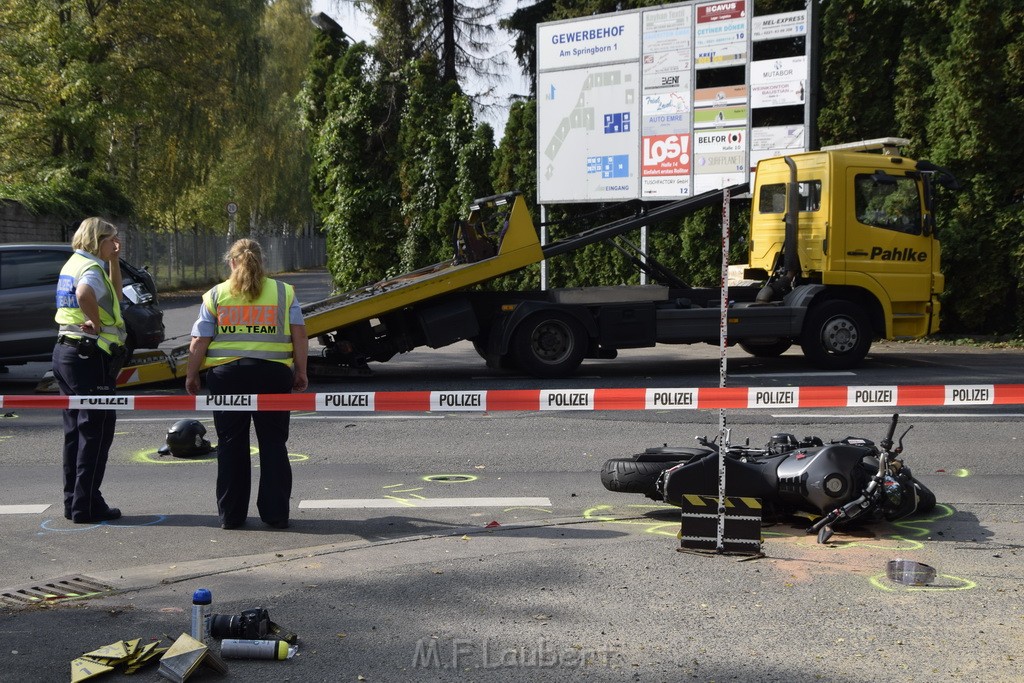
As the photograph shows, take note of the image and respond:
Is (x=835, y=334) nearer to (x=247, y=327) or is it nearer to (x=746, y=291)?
(x=746, y=291)

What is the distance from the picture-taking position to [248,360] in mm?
6477

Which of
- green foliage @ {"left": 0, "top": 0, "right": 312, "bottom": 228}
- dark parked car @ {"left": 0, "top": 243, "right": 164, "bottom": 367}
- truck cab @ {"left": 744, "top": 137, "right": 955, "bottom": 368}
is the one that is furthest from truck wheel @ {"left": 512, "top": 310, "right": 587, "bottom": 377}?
green foliage @ {"left": 0, "top": 0, "right": 312, "bottom": 228}

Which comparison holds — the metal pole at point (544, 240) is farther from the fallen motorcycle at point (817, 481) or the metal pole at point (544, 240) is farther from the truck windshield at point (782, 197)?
the fallen motorcycle at point (817, 481)

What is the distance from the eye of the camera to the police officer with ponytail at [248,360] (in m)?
6.47

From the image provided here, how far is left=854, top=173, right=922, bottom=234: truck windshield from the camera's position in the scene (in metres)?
13.9

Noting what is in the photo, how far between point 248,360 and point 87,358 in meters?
1.13

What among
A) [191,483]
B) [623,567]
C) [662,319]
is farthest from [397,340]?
[623,567]

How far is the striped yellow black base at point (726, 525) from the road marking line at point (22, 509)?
4153mm

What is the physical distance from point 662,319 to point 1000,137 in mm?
7716

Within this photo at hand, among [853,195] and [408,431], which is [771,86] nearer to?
[853,195]

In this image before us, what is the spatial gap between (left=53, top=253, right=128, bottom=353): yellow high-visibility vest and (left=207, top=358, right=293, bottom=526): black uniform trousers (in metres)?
0.87

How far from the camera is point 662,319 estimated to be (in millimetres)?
13711

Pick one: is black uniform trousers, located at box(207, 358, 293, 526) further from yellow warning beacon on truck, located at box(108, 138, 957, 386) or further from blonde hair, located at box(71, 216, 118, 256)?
yellow warning beacon on truck, located at box(108, 138, 957, 386)

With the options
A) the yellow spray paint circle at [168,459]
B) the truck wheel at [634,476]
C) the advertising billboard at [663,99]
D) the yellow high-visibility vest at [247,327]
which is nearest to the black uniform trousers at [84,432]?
the yellow high-visibility vest at [247,327]
